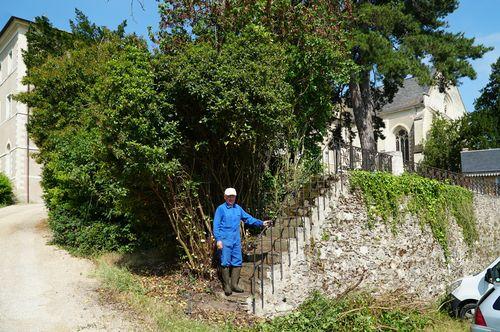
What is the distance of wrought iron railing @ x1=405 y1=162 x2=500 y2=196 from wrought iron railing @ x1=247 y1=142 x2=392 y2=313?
1835 mm

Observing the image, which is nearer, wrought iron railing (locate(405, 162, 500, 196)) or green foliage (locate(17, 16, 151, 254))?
green foliage (locate(17, 16, 151, 254))

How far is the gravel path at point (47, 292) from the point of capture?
22.4 ft

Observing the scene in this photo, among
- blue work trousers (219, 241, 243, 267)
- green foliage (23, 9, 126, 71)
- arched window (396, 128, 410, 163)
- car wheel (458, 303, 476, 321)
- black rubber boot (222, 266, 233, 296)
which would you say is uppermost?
green foliage (23, 9, 126, 71)

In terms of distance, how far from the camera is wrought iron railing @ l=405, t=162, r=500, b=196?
1339cm

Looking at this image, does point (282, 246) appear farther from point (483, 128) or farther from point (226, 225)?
point (483, 128)

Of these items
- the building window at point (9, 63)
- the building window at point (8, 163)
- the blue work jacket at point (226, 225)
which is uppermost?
the building window at point (9, 63)

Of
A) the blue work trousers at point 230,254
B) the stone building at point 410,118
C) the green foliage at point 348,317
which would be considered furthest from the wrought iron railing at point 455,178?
the stone building at point 410,118

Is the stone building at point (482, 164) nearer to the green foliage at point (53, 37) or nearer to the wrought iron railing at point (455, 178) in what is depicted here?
the wrought iron railing at point (455, 178)

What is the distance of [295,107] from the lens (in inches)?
442

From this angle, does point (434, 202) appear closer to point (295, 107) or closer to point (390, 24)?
point (295, 107)

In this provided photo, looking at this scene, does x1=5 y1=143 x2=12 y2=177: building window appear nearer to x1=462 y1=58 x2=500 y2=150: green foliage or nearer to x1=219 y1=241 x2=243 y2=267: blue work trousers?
x1=219 y1=241 x2=243 y2=267: blue work trousers

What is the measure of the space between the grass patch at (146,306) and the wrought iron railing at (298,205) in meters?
1.14

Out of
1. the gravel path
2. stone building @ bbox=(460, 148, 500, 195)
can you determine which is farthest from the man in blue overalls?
stone building @ bbox=(460, 148, 500, 195)

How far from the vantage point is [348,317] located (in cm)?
762
